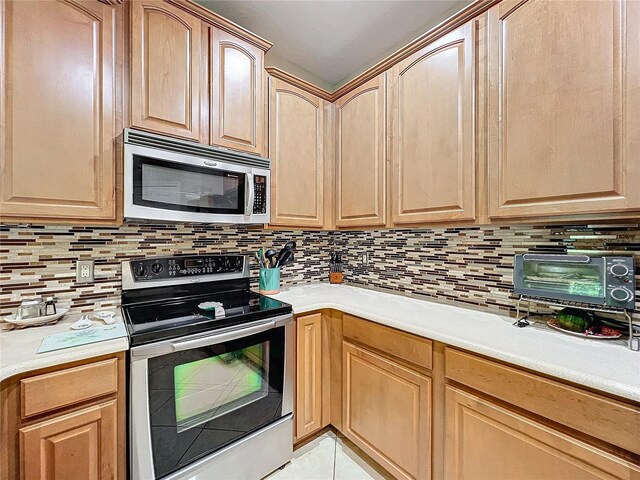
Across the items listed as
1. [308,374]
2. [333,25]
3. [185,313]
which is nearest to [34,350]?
[185,313]

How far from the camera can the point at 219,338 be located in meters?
1.25

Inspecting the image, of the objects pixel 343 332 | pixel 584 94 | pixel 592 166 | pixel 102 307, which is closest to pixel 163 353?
pixel 102 307

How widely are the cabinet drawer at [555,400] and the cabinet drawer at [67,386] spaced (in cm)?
133

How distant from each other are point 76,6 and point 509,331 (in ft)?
7.52

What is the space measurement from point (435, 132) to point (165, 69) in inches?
54.7

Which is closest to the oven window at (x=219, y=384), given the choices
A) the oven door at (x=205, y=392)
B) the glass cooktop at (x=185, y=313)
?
the oven door at (x=205, y=392)

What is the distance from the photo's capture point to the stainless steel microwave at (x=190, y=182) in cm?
126

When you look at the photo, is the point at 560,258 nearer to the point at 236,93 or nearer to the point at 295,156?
the point at 295,156

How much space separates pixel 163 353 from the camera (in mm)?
1126

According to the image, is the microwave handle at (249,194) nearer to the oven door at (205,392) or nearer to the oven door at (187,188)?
the oven door at (187,188)

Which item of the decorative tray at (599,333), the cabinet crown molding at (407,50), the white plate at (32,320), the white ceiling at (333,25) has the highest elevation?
the white ceiling at (333,25)

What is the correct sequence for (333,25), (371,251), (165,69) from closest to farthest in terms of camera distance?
(165,69) < (333,25) < (371,251)

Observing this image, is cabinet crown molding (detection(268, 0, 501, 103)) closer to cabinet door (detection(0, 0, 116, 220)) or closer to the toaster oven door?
cabinet door (detection(0, 0, 116, 220))

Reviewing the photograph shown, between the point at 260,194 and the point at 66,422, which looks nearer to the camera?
the point at 66,422
